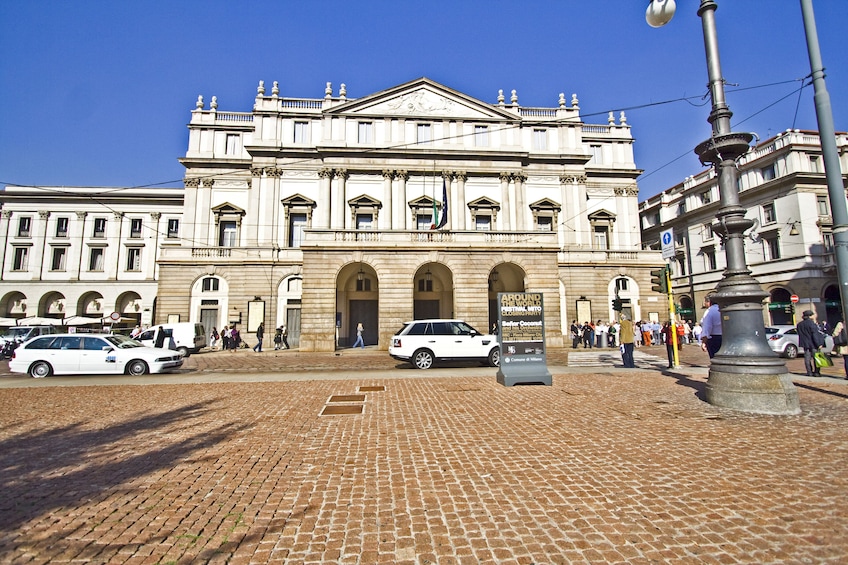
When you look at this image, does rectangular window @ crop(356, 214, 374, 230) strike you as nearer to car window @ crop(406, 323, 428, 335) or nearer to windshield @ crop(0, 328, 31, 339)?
car window @ crop(406, 323, 428, 335)

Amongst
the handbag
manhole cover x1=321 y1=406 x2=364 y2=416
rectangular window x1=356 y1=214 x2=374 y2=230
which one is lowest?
manhole cover x1=321 y1=406 x2=364 y2=416

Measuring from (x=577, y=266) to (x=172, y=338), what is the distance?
2879 cm

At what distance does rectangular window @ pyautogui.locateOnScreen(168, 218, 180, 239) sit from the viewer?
1608 inches

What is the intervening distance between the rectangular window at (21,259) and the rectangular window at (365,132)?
119ft

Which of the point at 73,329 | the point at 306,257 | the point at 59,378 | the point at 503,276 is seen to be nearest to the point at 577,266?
the point at 503,276

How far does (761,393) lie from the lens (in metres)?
A: 6.97

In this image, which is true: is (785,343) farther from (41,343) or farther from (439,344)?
(41,343)

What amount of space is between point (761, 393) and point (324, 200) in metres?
29.3

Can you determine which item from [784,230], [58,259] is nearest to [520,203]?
[784,230]

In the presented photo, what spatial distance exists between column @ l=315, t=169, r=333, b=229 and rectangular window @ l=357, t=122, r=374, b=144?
12.6 ft

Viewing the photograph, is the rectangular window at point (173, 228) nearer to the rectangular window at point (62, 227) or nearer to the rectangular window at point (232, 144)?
the rectangular window at point (62, 227)

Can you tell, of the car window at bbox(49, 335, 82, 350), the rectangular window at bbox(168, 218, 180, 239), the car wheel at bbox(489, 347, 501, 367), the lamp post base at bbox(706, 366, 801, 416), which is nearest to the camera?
the lamp post base at bbox(706, 366, 801, 416)

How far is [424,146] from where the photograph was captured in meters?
32.4

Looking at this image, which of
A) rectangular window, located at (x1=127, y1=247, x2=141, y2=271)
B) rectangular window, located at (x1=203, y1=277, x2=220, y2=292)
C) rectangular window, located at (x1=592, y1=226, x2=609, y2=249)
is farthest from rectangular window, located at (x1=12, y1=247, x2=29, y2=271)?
rectangular window, located at (x1=592, y1=226, x2=609, y2=249)
